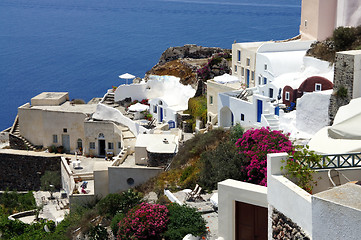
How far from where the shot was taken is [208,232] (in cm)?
1590

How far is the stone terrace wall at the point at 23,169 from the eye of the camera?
130 ft

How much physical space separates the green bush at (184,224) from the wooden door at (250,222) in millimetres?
1968

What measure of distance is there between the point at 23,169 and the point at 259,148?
2556 cm

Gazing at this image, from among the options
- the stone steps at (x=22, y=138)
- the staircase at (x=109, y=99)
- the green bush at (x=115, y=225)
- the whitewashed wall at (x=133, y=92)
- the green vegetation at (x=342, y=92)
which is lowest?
the stone steps at (x=22, y=138)

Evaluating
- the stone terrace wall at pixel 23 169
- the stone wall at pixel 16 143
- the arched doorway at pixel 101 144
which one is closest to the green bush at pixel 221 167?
the arched doorway at pixel 101 144

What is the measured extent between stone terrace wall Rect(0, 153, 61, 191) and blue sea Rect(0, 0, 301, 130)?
34.3 meters

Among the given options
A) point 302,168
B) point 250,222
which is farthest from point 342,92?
point 302,168

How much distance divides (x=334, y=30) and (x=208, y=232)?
1832 cm

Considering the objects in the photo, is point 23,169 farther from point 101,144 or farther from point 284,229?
point 284,229

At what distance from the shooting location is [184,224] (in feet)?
52.4

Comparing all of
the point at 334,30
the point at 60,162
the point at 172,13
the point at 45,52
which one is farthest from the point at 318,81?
the point at 172,13

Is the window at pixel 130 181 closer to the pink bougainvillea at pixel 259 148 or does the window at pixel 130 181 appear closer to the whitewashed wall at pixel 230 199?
the pink bougainvillea at pixel 259 148

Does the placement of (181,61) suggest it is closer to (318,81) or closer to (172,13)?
(318,81)

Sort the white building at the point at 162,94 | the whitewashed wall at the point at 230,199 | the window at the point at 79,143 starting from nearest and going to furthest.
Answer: the whitewashed wall at the point at 230,199 < the white building at the point at 162,94 < the window at the point at 79,143
